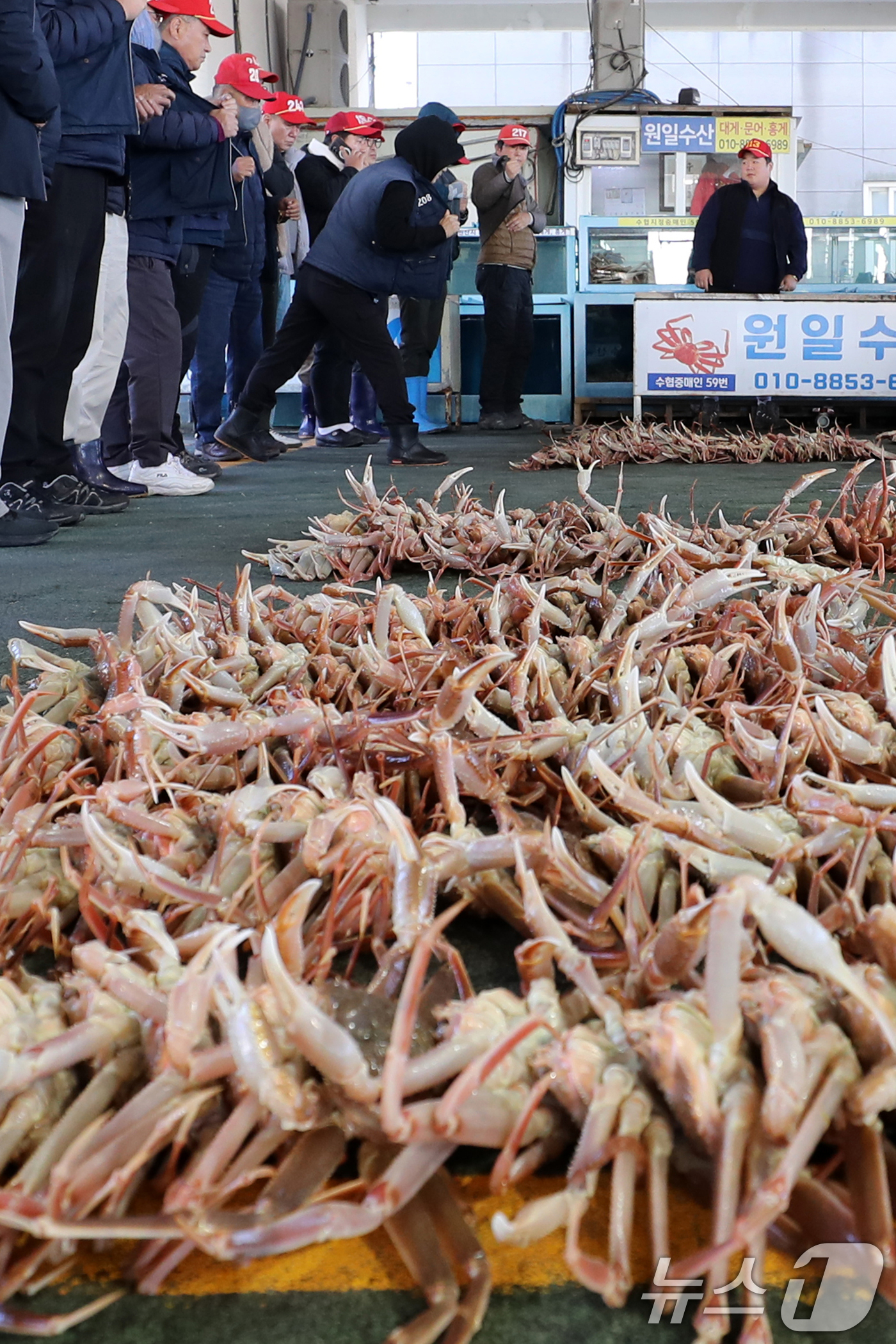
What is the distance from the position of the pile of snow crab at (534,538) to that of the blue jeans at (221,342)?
3901 mm

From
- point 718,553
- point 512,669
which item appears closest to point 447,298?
point 718,553

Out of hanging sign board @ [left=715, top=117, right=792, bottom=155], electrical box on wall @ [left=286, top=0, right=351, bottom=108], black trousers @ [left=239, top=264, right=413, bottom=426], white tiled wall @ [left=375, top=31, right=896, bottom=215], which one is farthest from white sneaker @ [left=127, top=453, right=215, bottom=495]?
white tiled wall @ [left=375, top=31, right=896, bottom=215]

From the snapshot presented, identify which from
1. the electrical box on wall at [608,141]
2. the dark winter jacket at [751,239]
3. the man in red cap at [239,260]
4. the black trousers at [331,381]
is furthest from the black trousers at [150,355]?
the electrical box on wall at [608,141]

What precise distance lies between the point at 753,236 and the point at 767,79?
1053cm

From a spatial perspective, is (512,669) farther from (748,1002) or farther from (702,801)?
(748,1002)

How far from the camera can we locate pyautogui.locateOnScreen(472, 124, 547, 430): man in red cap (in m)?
8.70

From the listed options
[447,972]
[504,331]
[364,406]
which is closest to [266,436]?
[364,406]

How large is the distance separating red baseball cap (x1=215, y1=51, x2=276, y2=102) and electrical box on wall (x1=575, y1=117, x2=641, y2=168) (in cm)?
492

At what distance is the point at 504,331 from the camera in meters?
9.11

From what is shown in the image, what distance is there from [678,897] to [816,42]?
19061 mm

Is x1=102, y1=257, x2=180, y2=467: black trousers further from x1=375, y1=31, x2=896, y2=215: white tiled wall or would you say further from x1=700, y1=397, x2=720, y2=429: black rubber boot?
x1=375, y1=31, x2=896, y2=215: white tiled wall

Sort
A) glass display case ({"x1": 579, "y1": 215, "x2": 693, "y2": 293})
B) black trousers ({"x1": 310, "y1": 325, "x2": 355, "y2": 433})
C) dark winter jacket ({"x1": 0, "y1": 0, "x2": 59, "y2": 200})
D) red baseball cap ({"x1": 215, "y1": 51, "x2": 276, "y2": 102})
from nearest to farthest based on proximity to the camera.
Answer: dark winter jacket ({"x1": 0, "y1": 0, "x2": 59, "y2": 200}), red baseball cap ({"x1": 215, "y1": 51, "x2": 276, "y2": 102}), black trousers ({"x1": 310, "y1": 325, "x2": 355, "y2": 433}), glass display case ({"x1": 579, "y1": 215, "x2": 693, "y2": 293})

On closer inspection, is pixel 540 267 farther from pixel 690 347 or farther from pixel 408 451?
pixel 408 451

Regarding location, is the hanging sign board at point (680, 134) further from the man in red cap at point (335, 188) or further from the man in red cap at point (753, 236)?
the man in red cap at point (335, 188)
